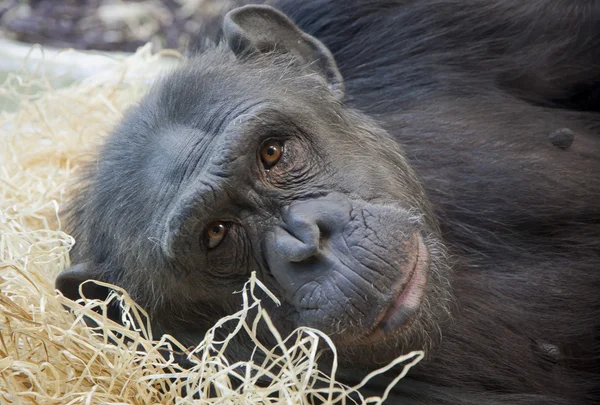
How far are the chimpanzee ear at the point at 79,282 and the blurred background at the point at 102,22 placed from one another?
4881 mm

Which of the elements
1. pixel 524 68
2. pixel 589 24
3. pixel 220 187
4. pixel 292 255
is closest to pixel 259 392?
pixel 292 255

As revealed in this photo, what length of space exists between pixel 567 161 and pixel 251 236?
1.93 metres

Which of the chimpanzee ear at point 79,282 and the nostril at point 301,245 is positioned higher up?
the nostril at point 301,245

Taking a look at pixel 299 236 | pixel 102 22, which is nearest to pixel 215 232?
pixel 299 236

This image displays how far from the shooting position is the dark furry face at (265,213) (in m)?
3.21

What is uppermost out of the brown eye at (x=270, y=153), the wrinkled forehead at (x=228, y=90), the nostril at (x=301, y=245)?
the wrinkled forehead at (x=228, y=90)

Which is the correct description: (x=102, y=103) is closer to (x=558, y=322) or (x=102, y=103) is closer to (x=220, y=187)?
(x=220, y=187)

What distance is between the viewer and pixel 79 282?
12.7 ft

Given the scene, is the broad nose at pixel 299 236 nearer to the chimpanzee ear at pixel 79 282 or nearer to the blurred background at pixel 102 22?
the chimpanzee ear at pixel 79 282

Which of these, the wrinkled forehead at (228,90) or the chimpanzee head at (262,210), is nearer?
the chimpanzee head at (262,210)

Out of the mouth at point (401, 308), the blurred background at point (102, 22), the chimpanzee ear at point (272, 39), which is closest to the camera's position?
the mouth at point (401, 308)

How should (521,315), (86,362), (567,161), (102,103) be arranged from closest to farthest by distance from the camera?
(86,362) < (521,315) < (567,161) < (102,103)

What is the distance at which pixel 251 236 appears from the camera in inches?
133

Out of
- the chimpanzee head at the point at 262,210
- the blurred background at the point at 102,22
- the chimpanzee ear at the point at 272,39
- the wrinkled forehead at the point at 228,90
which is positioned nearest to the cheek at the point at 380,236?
the chimpanzee head at the point at 262,210
